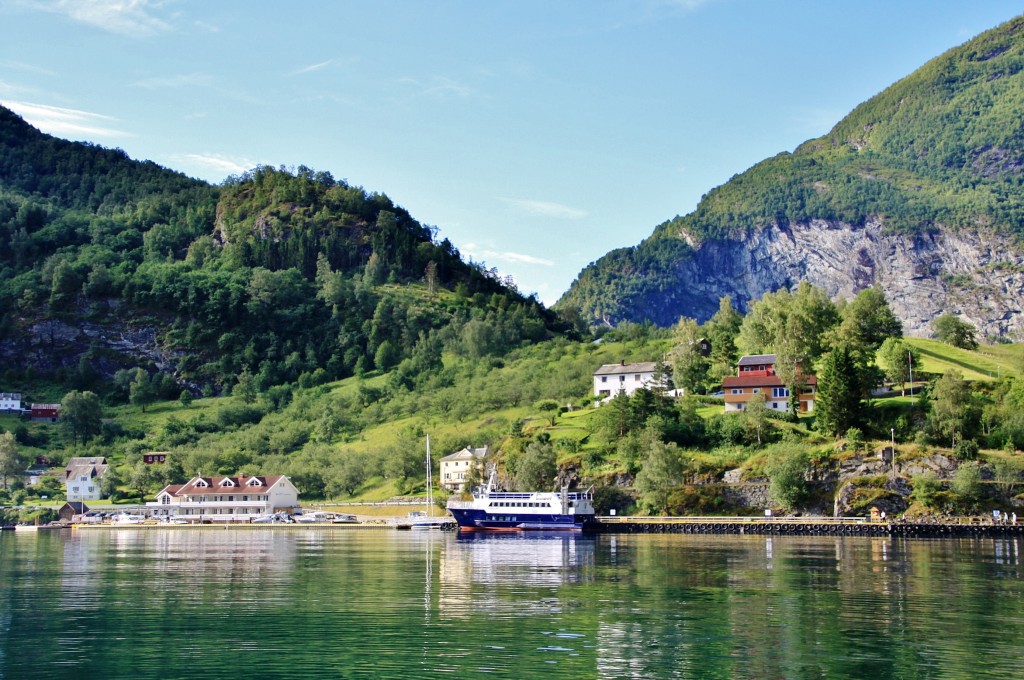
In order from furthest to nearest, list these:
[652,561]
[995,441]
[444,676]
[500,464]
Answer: [500,464], [995,441], [652,561], [444,676]

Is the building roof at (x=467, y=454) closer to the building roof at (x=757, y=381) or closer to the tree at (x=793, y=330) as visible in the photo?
the building roof at (x=757, y=381)

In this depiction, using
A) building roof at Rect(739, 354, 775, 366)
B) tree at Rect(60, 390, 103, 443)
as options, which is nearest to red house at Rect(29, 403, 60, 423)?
tree at Rect(60, 390, 103, 443)

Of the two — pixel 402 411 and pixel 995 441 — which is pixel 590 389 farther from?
pixel 995 441

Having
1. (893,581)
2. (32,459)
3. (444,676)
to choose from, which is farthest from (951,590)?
(32,459)

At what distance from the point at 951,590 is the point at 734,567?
15472 mm

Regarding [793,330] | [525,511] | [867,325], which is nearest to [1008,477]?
[793,330]

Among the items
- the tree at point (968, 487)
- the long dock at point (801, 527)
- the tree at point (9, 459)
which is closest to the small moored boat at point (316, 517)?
the long dock at point (801, 527)

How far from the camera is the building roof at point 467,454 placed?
474 feet

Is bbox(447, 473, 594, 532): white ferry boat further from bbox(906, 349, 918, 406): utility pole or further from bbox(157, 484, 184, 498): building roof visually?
bbox(157, 484, 184, 498): building roof

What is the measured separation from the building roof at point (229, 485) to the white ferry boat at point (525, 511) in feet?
136

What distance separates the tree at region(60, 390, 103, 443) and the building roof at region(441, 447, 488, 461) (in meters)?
73.5

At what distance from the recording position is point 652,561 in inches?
2763

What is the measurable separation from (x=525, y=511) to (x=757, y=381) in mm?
33409

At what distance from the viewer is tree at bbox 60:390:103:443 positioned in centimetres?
18388
